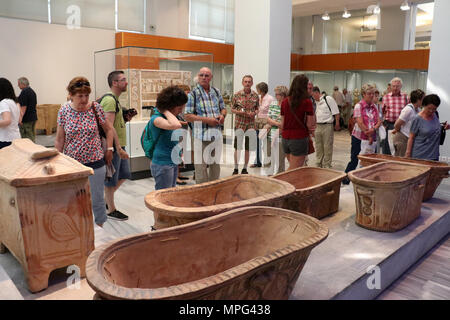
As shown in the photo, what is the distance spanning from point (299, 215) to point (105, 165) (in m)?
1.85

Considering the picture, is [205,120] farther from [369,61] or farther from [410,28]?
[410,28]

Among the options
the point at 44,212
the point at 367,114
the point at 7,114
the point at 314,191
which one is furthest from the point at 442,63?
the point at 44,212

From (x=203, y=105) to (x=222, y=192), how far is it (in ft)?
6.16

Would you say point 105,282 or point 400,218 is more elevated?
point 105,282

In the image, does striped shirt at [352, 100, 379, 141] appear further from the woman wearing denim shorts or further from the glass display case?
the glass display case

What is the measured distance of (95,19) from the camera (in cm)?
1207

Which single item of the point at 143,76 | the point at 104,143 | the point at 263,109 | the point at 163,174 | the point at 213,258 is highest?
the point at 143,76

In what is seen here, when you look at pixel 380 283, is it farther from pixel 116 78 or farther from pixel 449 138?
pixel 449 138

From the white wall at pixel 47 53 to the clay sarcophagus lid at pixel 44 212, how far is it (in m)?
9.26

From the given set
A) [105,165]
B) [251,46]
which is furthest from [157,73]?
[105,165]

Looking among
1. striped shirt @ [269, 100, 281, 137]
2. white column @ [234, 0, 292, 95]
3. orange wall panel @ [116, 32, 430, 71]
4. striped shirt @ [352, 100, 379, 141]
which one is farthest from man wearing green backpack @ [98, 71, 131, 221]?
orange wall panel @ [116, 32, 430, 71]

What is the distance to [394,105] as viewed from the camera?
20.3 ft

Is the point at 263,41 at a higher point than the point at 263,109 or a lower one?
higher

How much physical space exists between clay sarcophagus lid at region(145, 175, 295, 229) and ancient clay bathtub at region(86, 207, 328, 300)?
0.50ft
